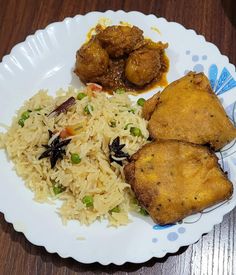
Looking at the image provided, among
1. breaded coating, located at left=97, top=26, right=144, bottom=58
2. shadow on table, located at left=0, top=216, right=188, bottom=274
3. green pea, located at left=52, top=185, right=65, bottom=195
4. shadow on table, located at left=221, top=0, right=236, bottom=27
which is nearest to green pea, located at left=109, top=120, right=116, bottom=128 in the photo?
green pea, located at left=52, top=185, right=65, bottom=195

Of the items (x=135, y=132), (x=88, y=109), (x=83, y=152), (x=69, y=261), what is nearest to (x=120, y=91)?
(x=88, y=109)

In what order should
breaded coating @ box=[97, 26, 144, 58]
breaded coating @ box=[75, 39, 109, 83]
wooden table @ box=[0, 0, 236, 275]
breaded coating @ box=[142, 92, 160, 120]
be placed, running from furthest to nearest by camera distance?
breaded coating @ box=[97, 26, 144, 58]
breaded coating @ box=[75, 39, 109, 83]
breaded coating @ box=[142, 92, 160, 120]
wooden table @ box=[0, 0, 236, 275]

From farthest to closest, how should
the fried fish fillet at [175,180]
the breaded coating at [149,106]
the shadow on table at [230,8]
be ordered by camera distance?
the shadow on table at [230,8]
the breaded coating at [149,106]
the fried fish fillet at [175,180]

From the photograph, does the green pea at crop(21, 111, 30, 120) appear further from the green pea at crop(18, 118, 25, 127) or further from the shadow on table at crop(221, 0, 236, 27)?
the shadow on table at crop(221, 0, 236, 27)

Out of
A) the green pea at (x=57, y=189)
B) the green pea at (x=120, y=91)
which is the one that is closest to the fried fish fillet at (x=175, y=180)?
the green pea at (x=57, y=189)

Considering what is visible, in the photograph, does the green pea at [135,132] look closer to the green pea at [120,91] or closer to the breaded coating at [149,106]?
the breaded coating at [149,106]

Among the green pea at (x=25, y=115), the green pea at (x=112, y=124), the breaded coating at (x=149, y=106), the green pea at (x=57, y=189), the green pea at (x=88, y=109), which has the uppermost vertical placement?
the green pea at (x=25, y=115)
